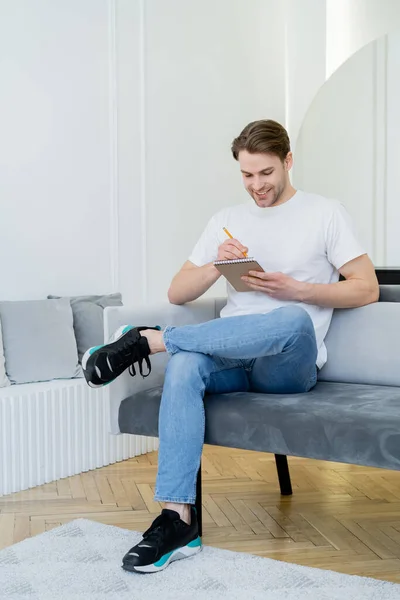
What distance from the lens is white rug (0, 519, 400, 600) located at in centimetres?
206

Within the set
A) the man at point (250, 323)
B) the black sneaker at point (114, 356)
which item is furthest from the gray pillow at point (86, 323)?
the black sneaker at point (114, 356)

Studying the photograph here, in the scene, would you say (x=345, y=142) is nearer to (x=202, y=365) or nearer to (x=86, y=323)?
(x=86, y=323)

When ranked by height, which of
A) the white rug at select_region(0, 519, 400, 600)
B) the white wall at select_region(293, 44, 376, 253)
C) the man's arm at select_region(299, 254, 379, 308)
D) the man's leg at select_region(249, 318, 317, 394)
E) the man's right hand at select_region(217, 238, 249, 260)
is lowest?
the white rug at select_region(0, 519, 400, 600)

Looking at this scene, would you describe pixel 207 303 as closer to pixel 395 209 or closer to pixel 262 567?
pixel 262 567

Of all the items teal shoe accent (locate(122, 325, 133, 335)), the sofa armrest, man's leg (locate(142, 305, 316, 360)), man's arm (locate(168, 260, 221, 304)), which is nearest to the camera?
man's leg (locate(142, 305, 316, 360))

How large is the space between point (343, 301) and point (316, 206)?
32 centimetres

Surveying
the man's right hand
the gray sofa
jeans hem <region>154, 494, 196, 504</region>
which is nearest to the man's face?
the man's right hand

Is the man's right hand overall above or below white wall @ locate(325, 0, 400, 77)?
below

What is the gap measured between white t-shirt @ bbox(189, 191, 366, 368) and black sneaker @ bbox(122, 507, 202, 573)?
69cm

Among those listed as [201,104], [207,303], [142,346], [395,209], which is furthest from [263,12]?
[142,346]

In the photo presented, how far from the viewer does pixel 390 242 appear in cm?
520

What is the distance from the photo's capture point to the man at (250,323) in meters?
2.28

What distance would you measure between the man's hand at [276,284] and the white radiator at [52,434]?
91 cm

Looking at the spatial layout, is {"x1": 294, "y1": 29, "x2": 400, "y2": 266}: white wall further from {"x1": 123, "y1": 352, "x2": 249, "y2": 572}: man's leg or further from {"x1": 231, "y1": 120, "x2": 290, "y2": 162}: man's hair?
{"x1": 123, "y1": 352, "x2": 249, "y2": 572}: man's leg
